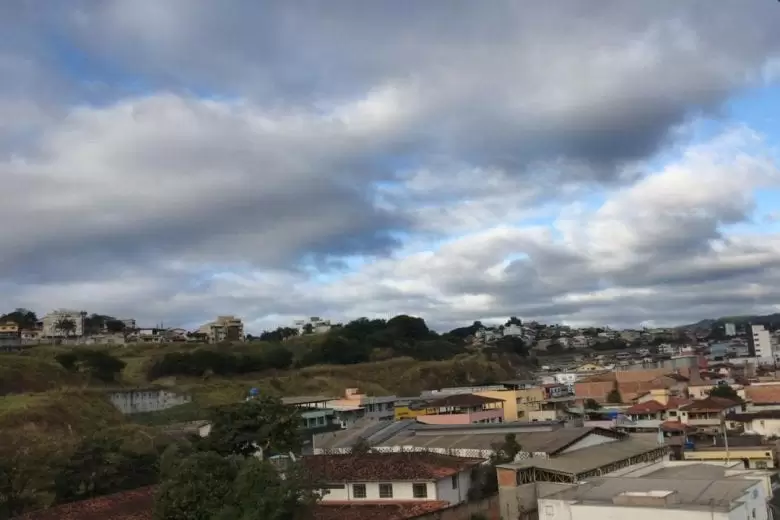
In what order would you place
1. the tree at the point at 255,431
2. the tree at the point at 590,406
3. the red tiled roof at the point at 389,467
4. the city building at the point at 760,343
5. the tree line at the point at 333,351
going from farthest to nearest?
1. the city building at the point at 760,343
2. the tree line at the point at 333,351
3. the tree at the point at 590,406
4. the tree at the point at 255,431
5. the red tiled roof at the point at 389,467

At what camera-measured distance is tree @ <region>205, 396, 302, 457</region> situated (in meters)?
27.7

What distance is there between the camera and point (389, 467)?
24219mm

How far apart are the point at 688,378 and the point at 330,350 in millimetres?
45060

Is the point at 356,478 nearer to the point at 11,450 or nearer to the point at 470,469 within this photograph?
the point at 470,469

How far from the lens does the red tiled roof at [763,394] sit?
5529 cm

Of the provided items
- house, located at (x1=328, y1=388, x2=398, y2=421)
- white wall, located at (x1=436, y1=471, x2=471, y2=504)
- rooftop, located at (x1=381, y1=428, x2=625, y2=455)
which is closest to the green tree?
white wall, located at (x1=436, y1=471, x2=471, y2=504)

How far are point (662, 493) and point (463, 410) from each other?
33011 mm

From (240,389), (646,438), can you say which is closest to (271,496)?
(646,438)

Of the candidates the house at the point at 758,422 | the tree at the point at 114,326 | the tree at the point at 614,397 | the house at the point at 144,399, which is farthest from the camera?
the tree at the point at 114,326

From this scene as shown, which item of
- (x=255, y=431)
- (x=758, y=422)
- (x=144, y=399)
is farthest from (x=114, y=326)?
(x=758, y=422)

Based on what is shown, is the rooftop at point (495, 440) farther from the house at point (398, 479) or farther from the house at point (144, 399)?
the house at point (144, 399)

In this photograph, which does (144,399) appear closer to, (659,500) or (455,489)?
(455,489)

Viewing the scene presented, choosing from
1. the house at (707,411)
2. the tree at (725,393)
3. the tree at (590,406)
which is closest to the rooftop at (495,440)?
the house at (707,411)

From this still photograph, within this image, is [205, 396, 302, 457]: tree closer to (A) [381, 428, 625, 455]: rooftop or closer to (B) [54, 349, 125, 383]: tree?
(A) [381, 428, 625, 455]: rooftop
